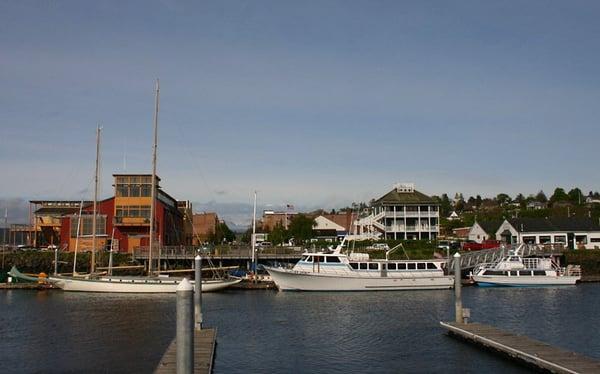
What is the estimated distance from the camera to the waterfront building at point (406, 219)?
9744 cm

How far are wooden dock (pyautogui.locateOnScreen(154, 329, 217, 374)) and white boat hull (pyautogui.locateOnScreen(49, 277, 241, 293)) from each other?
2404 cm

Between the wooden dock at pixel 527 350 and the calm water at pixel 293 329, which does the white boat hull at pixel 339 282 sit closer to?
the calm water at pixel 293 329

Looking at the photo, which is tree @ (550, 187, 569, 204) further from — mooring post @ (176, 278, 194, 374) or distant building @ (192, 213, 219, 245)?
mooring post @ (176, 278, 194, 374)

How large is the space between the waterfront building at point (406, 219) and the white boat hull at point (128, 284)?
149ft

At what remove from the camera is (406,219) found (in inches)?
3880

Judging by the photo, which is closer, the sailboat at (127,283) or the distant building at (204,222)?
the sailboat at (127,283)

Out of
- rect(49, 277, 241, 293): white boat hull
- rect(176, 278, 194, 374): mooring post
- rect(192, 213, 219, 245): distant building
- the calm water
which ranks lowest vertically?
the calm water

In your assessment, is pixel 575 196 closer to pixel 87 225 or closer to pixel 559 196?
pixel 559 196

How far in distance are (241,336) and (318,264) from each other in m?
23.6

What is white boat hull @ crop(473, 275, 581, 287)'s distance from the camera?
196 feet

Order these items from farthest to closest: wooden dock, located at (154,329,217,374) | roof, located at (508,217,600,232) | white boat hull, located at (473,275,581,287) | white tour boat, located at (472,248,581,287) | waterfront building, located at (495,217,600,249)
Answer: roof, located at (508,217,600,232) → waterfront building, located at (495,217,600,249) → white tour boat, located at (472,248,581,287) → white boat hull, located at (473,275,581,287) → wooden dock, located at (154,329,217,374)

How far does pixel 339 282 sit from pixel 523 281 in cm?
1871

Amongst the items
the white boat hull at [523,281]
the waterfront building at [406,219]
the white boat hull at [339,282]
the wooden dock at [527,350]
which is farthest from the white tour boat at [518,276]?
the waterfront building at [406,219]

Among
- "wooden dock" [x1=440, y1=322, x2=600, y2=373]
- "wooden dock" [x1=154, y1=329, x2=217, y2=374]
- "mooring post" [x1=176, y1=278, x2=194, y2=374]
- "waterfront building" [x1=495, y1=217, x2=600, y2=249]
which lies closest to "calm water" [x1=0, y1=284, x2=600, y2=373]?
"wooden dock" [x1=440, y1=322, x2=600, y2=373]
